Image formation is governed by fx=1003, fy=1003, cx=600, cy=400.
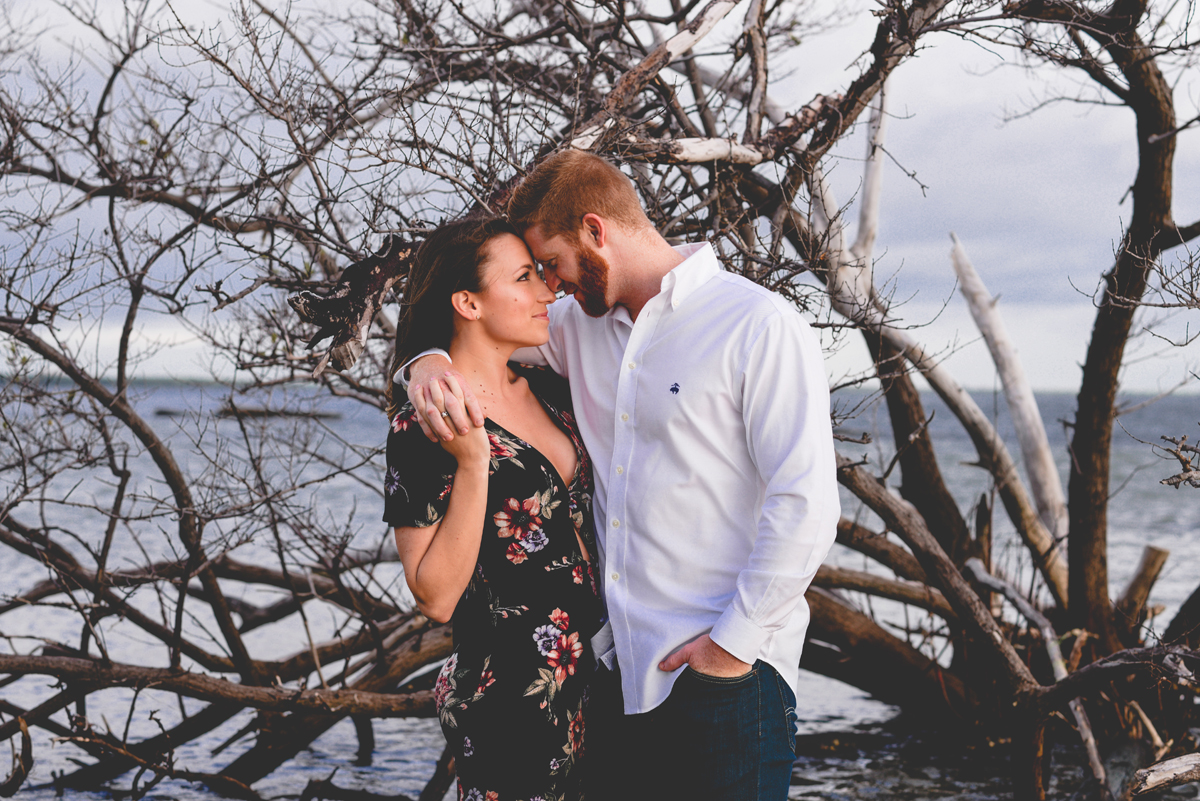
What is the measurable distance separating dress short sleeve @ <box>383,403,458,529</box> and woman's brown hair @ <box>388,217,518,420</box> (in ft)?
0.78

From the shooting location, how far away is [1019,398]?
6656 millimetres

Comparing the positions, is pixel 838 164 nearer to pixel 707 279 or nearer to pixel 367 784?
pixel 707 279

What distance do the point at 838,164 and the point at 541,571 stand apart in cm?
255

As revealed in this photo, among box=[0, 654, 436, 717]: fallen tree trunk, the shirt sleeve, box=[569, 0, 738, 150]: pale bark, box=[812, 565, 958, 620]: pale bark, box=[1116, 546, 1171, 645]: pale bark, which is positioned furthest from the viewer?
box=[1116, 546, 1171, 645]: pale bark

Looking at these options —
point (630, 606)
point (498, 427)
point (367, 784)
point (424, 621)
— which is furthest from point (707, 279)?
point (367, 784)

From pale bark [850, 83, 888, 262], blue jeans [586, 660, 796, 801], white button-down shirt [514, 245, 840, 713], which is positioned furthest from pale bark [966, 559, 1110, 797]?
white button-down shirt [514, 245, 840, 713]

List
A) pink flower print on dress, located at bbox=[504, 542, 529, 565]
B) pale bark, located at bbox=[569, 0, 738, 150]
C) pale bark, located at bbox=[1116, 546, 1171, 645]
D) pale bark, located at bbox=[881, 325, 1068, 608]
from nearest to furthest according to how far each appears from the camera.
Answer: pink flower print on dress, located at bbox=[504, 542, 529, 565], pale bark, located at bbox=[569, 0, 738, 150], pale bark, located at bbox=[1116, 546, 1171, 645], pale bark, located at bbox=[881, 325, 1068, 608]

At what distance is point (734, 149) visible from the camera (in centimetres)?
395

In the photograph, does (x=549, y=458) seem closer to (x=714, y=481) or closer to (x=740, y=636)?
(x=714, y=481)

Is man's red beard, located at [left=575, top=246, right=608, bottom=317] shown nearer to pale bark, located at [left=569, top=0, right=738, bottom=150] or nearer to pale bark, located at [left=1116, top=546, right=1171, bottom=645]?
pale bark, located at [left=569, top=0, right=738, bottom=150]

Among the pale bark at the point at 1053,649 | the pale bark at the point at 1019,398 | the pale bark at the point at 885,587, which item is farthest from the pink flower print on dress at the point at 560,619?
the pale bark at the point at 1019,398

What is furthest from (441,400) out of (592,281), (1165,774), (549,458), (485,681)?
(1165,774)

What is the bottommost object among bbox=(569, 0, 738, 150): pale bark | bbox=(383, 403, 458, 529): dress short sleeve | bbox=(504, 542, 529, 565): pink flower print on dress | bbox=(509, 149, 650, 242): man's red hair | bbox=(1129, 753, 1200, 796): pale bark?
bbox=(1129, 753, 1200, 796): pale bark

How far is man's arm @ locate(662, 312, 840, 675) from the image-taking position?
6.74ft
